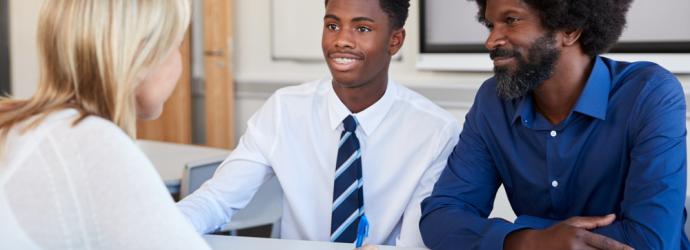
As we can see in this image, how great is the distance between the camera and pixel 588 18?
70.7 inches

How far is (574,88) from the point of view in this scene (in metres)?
1.76

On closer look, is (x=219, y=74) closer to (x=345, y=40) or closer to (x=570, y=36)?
(x=345, y=40)

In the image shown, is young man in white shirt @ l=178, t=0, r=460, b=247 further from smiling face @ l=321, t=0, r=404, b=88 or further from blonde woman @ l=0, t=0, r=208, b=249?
blonde woman @ l=0, t=0, r=208, b=249

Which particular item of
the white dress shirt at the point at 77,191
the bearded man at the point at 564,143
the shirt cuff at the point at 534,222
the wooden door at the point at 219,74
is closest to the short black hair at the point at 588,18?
the bearded man at the point at 564,143

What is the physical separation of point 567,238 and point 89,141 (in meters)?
0.82

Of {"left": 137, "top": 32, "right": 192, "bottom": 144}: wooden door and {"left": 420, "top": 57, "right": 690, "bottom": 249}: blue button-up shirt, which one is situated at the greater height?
{"left": 420, "top": 57, "right": 690, "bottom": 249}: blue button-up shirt

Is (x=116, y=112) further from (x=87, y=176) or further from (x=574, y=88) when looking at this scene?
(x=574, y=88)

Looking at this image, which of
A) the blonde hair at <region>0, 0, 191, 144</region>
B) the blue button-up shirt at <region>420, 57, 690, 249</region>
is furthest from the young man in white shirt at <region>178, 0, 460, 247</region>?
the blonde hair at <region>0, 0, 191, 144</region>

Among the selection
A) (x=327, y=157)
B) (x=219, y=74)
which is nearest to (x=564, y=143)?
(x=327, y=157)

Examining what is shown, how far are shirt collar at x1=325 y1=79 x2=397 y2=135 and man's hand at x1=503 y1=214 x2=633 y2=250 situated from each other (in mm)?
619

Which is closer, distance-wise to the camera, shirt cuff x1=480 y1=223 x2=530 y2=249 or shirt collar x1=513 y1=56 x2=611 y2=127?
shirt cuff x1=480 y1=223 x2=530 y2=249

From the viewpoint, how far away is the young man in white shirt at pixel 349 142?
201 centimetres

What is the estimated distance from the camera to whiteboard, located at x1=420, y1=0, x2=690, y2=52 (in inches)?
159

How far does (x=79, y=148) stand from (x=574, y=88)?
1087mm
